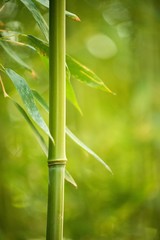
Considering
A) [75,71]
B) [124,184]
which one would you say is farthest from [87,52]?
[75,71]

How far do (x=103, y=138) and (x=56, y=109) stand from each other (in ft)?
2.41

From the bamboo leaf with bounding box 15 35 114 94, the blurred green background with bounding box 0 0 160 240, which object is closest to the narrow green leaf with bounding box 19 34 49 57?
the bamboo leaf with bounding box 15 35 114 94

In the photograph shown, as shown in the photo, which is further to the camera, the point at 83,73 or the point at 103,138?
the point at 103,138

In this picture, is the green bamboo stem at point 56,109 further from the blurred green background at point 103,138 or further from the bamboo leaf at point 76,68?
the blurred green background at point 103,138

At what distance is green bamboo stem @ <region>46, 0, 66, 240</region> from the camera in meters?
0.49

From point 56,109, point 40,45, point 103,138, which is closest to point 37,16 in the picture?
point 40,45

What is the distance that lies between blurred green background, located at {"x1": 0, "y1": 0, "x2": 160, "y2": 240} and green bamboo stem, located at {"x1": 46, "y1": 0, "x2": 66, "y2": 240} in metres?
0.69

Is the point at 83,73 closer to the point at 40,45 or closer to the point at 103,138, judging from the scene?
the point at 40,45

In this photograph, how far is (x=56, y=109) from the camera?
49 centimetres

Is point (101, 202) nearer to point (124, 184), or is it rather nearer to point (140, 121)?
point (124, 184)

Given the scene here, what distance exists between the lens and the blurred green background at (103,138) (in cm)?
119

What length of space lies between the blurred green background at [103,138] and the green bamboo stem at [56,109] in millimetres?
688

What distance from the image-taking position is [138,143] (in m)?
1.21

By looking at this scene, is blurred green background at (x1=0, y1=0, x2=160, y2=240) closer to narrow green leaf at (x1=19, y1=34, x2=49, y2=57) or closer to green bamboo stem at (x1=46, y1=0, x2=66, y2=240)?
narrow green leaf at (x1=19, y1=34, x2=49, y2=57)
